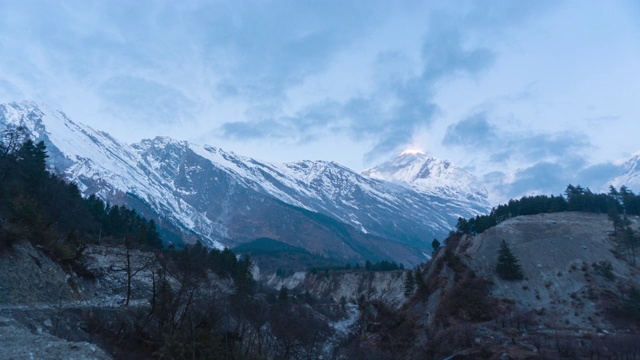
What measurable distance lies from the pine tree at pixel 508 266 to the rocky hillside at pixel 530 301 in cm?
112

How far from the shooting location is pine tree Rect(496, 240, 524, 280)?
Result: 67500 millimetres

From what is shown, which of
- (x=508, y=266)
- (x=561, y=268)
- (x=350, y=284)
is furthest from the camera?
(x=350, y=284)

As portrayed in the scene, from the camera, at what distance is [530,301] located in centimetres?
6209

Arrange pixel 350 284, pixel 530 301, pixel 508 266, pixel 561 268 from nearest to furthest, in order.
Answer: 1. pixel 530 301
2. pixel 561 268
3. pixel 508 266
4. pixel 350 284

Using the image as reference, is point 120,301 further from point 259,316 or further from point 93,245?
point 93,245

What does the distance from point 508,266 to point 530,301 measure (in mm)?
7113

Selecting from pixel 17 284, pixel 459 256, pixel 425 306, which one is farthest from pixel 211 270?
pixel 17 284

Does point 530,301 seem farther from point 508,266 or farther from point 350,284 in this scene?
point 350,284

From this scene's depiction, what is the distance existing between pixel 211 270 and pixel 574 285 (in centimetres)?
6130

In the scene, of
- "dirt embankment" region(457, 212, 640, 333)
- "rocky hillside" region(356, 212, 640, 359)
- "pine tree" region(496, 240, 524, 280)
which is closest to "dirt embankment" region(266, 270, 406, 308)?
"dirt embankment" region(457, 212, 640, 333)

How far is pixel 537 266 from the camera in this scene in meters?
69.2

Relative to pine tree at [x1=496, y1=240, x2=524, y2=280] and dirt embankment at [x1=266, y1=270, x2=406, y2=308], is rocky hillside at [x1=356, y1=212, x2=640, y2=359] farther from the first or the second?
dirt embankment at [x1=266, y1=270, x2=406, y2=308]

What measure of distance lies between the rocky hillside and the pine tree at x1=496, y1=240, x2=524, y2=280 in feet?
3.66

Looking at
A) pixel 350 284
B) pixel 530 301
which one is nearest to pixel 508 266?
pixel 530 301
